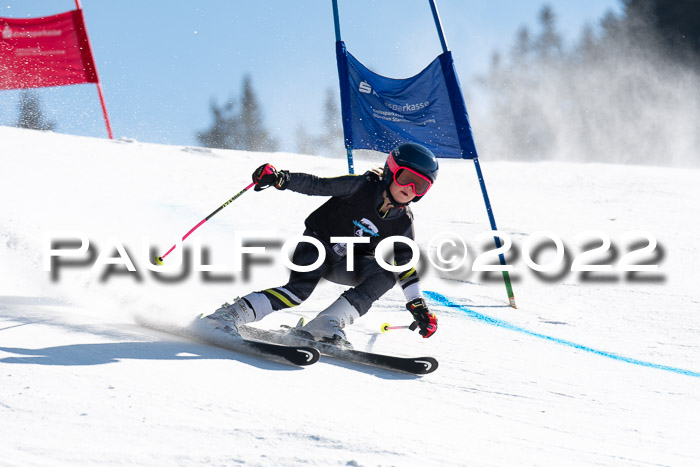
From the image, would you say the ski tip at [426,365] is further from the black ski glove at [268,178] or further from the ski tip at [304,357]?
the black ski glove at [268,178]

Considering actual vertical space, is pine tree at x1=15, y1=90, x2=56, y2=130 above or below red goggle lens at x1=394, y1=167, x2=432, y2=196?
above

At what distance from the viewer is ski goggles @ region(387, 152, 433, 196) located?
10.5 feet

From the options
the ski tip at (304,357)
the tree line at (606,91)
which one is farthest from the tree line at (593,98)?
the ski tip at (304,357)

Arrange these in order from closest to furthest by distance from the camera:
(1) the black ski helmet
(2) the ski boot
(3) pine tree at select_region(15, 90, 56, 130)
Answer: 1. (2) the ski boot
2. (1) the black ski helmet
3. (3) pine tree at select_region(15, 90, 56, 130)

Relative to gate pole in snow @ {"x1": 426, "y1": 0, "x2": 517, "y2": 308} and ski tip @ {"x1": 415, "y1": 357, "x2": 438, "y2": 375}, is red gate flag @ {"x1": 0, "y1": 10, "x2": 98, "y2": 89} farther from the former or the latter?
ski tip @ {"x1": 415, "y1": 357, "x2": 438, "y2": 375}

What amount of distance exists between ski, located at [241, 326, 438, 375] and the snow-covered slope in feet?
0.25

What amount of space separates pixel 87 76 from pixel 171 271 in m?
5.18

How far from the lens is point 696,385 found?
3.34 metres

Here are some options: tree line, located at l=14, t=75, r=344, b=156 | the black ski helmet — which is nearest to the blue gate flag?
the black ski helmet

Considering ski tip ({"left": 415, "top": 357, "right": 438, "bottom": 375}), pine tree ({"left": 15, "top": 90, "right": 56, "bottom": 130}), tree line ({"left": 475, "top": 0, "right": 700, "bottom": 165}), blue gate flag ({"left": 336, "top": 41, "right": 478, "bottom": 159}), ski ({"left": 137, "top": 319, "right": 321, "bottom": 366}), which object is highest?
pine tree ({"left": 15, "top": 90, "right": 56, "bottom": 130})

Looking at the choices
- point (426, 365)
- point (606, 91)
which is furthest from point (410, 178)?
point (606, 91)

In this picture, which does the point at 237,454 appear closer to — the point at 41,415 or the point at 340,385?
the point at 41,415

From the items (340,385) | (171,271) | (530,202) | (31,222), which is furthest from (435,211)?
(340,385)

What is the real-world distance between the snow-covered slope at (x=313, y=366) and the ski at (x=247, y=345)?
58 millimetres
